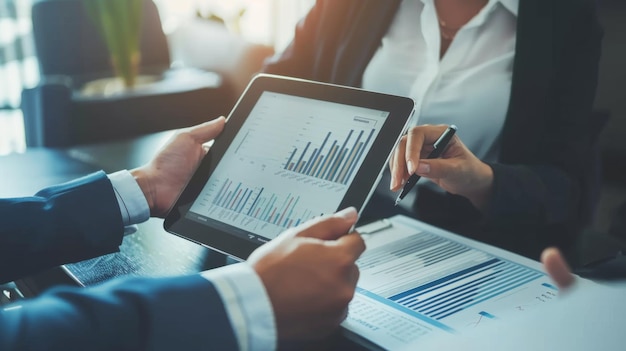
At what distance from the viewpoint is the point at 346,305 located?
0.51 metres

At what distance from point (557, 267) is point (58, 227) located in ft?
1.86

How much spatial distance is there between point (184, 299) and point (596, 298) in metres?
0.41

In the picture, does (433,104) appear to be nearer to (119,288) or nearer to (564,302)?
(564,302)

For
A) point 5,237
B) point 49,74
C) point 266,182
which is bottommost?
point 49,74

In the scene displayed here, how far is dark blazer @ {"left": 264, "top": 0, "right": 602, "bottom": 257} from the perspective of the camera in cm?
86

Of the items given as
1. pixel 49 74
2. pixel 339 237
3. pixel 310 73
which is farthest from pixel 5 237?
pixel 49 74

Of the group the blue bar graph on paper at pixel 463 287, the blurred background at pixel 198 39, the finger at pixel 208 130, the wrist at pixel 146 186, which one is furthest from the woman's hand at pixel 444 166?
the blurred background at pixel 198 39

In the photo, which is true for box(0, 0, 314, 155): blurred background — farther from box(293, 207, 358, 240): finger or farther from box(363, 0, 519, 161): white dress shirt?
box(293, 207, 358, 240): finger

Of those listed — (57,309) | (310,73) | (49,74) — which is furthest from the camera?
(49,74)

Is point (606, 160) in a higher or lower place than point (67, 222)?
higher

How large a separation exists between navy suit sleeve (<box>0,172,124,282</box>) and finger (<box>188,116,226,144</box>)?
0.15 m

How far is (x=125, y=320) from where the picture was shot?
1.47 feet

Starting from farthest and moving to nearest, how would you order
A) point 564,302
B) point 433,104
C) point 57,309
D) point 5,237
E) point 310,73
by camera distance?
point 310,73 < point 433,104 < point 5,237 < point 564,302 < point 57,309

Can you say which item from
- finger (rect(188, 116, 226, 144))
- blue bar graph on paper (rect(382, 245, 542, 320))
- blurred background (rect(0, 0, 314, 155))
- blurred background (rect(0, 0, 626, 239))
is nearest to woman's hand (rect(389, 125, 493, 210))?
blue bar graph on paper (rect(382, 245, 542, 320))
